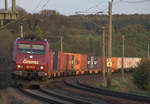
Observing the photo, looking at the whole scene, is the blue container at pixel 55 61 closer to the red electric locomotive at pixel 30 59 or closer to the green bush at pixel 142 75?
the green bush at pixel 142 75

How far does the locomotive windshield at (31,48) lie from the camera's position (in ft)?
69.8

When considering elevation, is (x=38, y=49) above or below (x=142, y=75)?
above

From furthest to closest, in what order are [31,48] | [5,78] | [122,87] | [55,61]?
[55,61] → [122,87] → [5,78] → [31,48]

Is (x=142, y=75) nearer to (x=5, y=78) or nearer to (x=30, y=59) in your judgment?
(x=5, y=78)

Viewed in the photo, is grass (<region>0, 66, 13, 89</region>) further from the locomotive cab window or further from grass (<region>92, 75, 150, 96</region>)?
grass (<region>92, 75, 150, 96</region>)

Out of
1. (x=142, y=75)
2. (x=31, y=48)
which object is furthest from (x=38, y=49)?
(x=142, y=75)

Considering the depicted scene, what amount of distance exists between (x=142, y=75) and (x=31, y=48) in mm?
12874

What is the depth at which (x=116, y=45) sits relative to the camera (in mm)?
85188

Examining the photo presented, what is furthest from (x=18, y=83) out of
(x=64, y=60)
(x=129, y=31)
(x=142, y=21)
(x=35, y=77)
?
(x=142, y=21)

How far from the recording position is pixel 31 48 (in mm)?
21484

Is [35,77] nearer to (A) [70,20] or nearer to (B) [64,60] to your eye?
(B) [64,60]

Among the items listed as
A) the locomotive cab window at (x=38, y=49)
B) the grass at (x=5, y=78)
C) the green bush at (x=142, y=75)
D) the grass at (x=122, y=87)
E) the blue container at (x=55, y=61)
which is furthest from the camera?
the blue container at (x=55, y=61)

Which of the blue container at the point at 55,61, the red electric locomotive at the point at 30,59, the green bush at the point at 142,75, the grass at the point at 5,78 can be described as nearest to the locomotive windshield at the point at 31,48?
the red electric locomotive at the point at 30,59

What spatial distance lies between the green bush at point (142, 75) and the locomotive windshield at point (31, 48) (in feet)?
40.4
